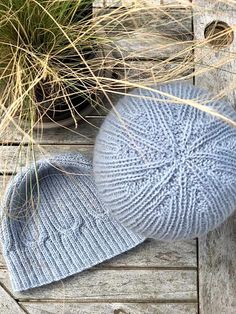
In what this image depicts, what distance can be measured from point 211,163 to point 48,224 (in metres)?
0.31

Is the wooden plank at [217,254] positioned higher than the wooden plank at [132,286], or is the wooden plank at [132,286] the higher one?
the wooden plank at [217,254]

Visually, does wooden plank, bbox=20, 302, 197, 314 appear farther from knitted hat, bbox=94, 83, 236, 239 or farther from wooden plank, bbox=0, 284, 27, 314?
knitted hat, bbox=94, 83, 236, 239

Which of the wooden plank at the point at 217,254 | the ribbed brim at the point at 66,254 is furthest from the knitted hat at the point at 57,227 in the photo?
the wooden plank at the point at 217,254

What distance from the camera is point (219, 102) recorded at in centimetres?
71

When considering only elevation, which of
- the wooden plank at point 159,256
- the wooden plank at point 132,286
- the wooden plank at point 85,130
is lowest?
the wooden plank at point 132,286

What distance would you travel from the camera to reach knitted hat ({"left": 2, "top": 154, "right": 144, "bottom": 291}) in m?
0.85

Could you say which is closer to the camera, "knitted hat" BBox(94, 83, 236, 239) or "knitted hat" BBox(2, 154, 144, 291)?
"knitted hat" BBox(94, 83, 236, 239)

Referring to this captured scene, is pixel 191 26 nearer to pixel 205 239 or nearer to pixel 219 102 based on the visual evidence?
pixel 219 102

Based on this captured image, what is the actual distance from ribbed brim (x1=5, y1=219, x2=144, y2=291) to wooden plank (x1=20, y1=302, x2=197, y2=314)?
0.03 metres

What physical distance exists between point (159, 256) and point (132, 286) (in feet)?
0.20

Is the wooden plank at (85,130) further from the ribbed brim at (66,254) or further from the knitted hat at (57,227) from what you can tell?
the ribbed brim at (66,254)

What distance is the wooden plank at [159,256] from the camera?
842 mm

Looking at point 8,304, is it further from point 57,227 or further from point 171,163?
point 171,163

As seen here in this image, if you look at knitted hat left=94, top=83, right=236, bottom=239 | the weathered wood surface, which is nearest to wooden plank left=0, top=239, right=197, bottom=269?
the weathered wood surface
